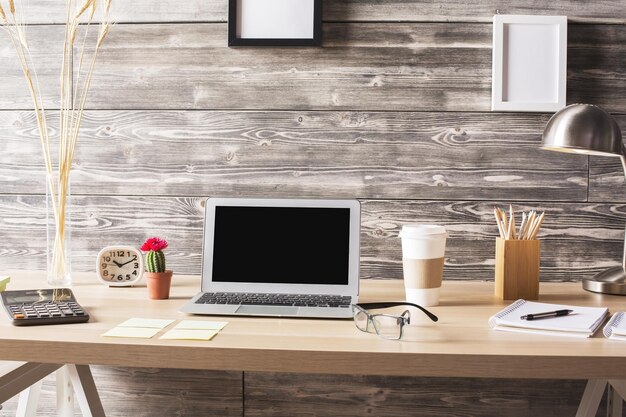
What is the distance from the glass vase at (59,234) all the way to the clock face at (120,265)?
0.09 metres

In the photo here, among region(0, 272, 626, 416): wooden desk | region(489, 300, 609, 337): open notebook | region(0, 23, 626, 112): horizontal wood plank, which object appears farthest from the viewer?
region(0, 23, 626, 112): horizontal wood plank

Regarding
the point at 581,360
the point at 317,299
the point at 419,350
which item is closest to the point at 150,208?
the point at 317,299

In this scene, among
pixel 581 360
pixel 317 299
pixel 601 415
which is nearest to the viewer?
pixel 581 360

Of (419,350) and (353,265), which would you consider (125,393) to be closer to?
(353,265)

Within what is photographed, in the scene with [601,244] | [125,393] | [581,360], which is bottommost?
[125,393]

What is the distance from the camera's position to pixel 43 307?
3.79 ft

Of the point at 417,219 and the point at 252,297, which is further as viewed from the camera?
the point at 417,219

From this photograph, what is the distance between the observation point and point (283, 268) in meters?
1.37

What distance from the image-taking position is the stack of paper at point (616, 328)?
1.01 metres

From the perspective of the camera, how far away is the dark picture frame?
5.20 ft

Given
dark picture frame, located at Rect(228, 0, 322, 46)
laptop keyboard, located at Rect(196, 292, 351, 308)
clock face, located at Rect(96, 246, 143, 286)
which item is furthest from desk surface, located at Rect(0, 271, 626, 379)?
dark picture frame, located at Rect(228, 0, 322, 46)

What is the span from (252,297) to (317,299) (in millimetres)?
141

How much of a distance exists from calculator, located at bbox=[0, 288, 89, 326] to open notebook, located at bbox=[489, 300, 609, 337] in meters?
0.77

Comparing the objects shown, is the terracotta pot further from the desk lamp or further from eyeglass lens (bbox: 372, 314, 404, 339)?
the desk lamp
